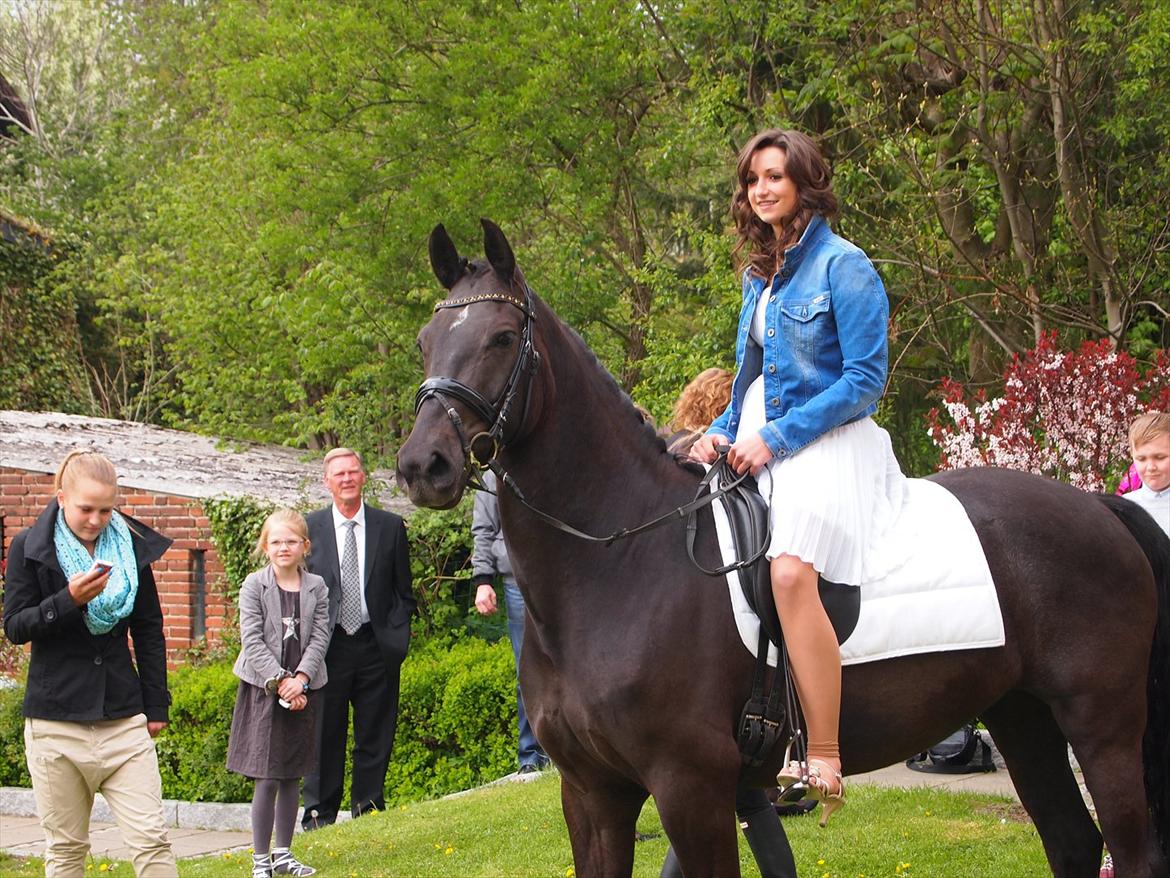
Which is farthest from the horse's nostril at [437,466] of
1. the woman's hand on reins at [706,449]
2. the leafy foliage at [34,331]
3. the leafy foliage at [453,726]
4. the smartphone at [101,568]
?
the leafy foliage at [34,331]

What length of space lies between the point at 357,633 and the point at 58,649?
12.5ft

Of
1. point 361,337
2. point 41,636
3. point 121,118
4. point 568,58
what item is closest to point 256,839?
point 41,636

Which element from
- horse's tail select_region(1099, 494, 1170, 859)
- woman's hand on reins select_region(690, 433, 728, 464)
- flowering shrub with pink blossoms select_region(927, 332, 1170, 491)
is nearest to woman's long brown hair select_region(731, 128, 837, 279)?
woman's hand on reins select_region(690, 433, 728, 464)

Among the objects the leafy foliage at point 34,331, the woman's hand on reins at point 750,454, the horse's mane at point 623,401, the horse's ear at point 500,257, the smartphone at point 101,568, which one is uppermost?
the leafy foliage at point 34,331

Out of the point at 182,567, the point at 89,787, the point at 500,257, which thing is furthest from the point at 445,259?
the point at 182,567

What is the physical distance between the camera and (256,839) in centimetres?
734

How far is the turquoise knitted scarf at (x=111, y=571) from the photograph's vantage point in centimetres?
539

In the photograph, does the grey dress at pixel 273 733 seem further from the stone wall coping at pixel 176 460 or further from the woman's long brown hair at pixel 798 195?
the woman's long brown hair at pixel 798 195

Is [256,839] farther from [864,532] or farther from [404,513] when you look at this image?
[404,513]

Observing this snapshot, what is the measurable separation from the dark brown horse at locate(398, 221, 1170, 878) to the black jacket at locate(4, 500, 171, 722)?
2.37 metres

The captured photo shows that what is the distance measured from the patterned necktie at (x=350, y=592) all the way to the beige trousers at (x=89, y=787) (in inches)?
140

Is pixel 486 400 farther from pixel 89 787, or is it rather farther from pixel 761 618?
pixel 89 787

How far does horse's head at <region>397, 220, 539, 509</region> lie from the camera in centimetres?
336

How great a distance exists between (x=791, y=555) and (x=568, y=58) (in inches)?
560
